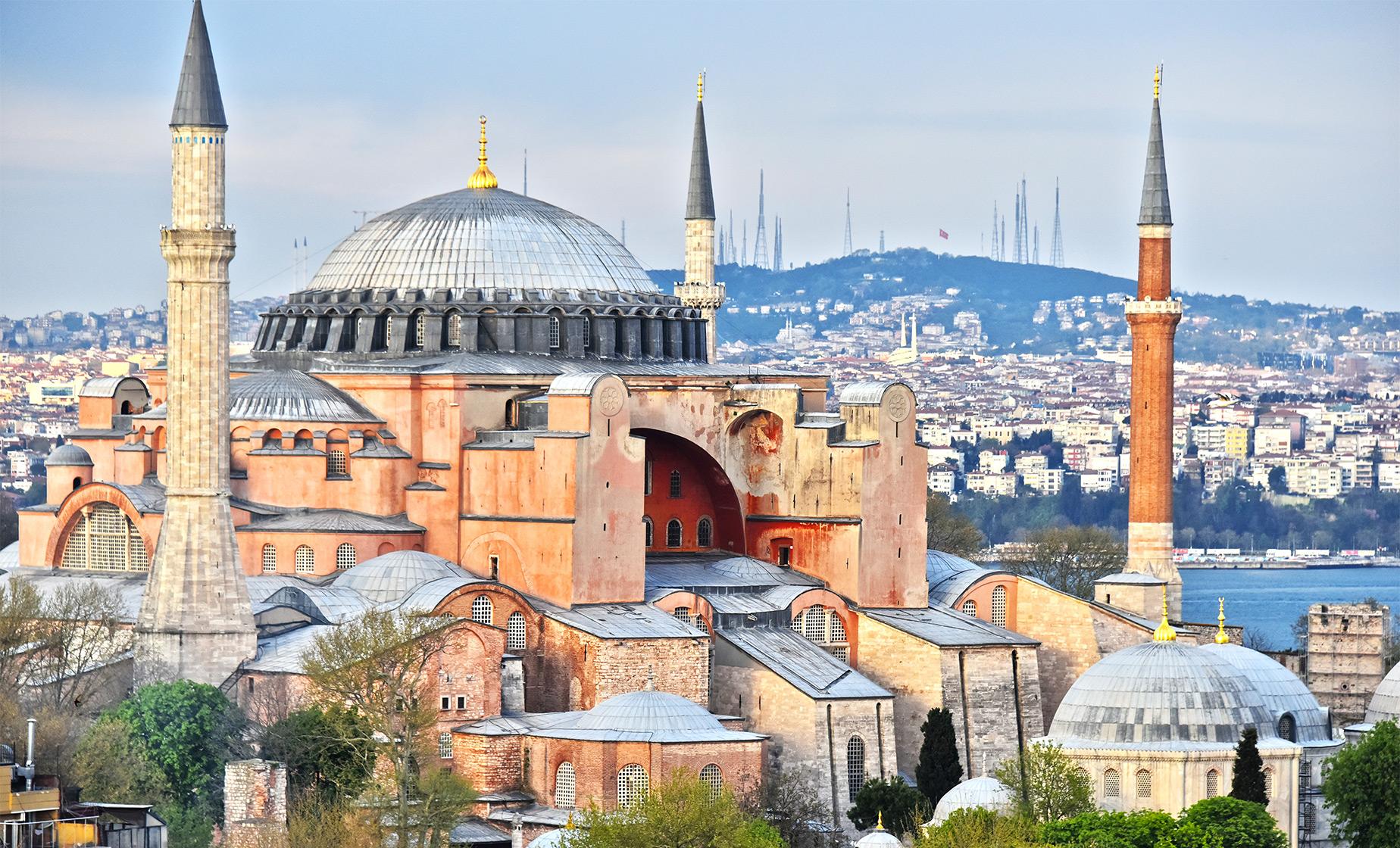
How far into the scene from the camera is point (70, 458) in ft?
155

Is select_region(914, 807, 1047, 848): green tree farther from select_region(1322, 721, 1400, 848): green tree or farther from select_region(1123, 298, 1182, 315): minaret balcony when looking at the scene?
select_region(1123, 298, 1182, 315): minaret balcony

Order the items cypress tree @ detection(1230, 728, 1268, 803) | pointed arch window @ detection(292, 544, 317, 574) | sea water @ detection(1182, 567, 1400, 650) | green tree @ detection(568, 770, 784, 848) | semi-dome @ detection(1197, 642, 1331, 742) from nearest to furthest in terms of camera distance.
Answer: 1. green tree @ detection(568, 770, 784, 848)
2. cypress tree @ detection(1230, 728, 1268, 803)
3. semi-dome @ detection(1197, 642, 1331, 742)
4. pointed arch window @ detection(292, 544, 317, 574)
5. sea water @ detection(1182, 567, 1400, 650)

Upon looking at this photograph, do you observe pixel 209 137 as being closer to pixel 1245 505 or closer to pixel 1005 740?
pixel 1005 740

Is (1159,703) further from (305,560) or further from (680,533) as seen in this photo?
(305,560)

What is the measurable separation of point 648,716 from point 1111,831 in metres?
5.66

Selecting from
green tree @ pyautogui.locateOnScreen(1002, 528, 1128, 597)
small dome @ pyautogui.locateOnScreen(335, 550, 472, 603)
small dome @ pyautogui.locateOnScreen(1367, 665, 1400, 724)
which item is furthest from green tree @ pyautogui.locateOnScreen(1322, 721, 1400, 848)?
green tree @ pyautogui.locateOnScreen(1002, 528, 1128, 597)

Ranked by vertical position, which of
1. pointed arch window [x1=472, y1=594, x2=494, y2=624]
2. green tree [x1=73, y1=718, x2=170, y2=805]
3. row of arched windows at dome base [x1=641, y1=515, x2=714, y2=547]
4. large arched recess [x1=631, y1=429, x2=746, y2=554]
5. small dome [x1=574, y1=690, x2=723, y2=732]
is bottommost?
green tree [x1=73, y1=718, x2=170, y2=805]

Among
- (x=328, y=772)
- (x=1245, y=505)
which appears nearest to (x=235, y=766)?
(x=328, y=772)

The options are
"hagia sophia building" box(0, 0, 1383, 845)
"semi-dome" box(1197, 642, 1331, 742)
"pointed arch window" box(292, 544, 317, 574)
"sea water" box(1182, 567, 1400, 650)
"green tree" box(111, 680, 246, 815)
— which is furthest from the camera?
Result: "sea water" box(1182, 567, 1400, 650)

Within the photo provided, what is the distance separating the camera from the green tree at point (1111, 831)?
3747cm

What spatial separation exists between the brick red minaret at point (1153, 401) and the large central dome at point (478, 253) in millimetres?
10796

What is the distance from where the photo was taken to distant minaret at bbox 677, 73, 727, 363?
5556cm

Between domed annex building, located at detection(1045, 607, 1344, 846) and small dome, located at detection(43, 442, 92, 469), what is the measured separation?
14.4 m

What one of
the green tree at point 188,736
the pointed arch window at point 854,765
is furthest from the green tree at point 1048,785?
the green tree at point 188,736
